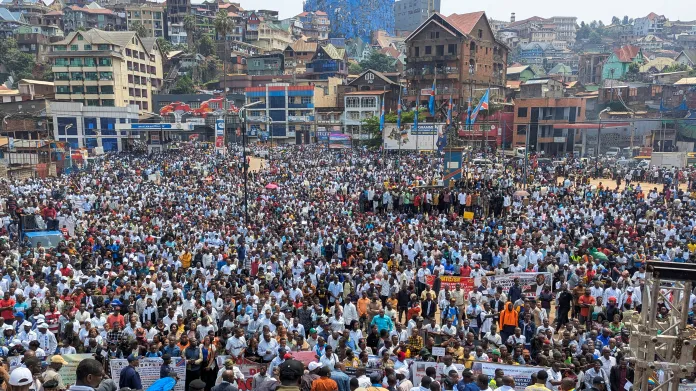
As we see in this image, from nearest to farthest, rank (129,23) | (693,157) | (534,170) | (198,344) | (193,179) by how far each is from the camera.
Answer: (198,344) → (193,179) → (534,170) → (693,157) → (129,23)

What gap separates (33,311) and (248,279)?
435 centimetres

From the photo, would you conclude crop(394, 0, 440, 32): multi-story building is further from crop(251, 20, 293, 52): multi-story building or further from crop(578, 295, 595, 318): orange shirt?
crop(578, 295, 595, 318): orange shirt

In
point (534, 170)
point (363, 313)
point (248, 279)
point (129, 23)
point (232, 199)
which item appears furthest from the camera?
point (129, 23)

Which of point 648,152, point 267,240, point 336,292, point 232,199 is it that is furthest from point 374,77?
point 336,292

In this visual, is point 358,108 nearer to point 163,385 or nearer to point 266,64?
point 266,64

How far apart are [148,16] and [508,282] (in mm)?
99131

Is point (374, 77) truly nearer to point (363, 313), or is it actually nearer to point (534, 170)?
point (534, 170)

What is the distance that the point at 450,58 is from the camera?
6216 cm

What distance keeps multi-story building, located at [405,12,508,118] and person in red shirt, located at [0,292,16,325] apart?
52.9 meters

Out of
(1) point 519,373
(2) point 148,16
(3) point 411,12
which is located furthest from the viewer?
(3) point 411,12

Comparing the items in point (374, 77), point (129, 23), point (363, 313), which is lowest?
point (363, 313)

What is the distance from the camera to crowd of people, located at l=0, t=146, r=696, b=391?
8.78 metres

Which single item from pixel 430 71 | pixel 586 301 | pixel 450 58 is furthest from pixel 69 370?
pixel 430 71

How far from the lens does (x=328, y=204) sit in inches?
944
